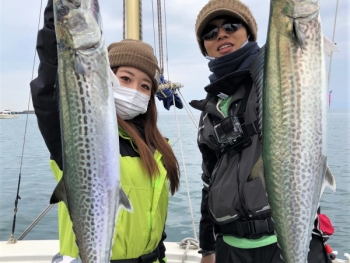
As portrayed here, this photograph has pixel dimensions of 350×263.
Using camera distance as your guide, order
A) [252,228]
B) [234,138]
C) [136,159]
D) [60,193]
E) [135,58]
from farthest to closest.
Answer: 1. [135,58]
2. [136,159]
3. [234,138]
4. [252,228]
5. [60,193]

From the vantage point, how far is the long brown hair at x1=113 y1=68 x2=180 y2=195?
2.29m

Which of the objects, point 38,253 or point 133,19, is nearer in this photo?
point 38,253

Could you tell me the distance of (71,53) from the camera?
1582 millimetres

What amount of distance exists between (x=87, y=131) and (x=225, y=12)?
4.45 feet

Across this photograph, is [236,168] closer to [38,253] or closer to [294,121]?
[294,121]

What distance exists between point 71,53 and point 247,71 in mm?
1173

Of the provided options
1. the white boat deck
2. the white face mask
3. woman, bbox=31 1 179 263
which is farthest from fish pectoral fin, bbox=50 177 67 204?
the white boat deck

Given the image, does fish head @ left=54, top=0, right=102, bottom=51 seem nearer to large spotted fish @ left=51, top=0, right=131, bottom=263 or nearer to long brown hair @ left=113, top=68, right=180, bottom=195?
large spotted fish @ left=51, top=0, right=131, bottom=263

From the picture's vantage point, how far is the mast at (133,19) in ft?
15.0

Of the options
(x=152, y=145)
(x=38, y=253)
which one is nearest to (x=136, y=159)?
(x=152, y=145)

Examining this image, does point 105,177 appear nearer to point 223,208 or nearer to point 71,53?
point 71,53

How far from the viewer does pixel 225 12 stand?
2373 millimetres

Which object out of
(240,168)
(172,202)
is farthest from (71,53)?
(172,202)

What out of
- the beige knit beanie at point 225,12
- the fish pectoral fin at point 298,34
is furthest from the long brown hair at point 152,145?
the fish pectoral fin at point 298,34
